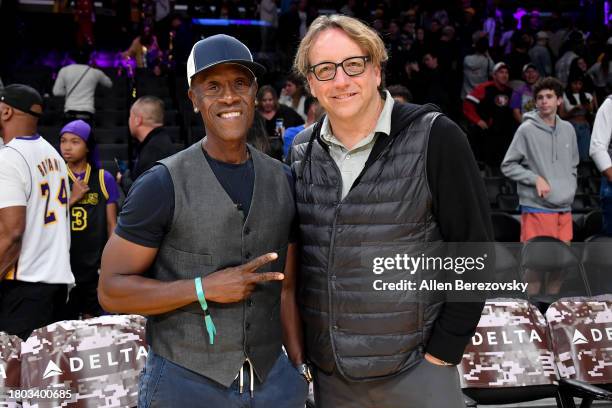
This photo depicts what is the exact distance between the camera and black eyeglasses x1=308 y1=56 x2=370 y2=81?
226 cm

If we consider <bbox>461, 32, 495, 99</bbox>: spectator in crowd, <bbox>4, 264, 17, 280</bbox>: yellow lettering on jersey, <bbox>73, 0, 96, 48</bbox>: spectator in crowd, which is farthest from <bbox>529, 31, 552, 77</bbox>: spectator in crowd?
<bbox>4, 264, 17, 280</bbox>: yellow lettering on jersey

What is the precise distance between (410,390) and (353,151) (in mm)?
728

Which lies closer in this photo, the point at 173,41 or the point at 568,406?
the point at 568,406

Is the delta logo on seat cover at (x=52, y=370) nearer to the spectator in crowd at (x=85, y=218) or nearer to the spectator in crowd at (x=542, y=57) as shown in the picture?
the spectator in crowd at (x=85, y=218)

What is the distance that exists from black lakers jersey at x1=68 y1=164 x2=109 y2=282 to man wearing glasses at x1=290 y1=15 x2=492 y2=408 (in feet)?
9.19

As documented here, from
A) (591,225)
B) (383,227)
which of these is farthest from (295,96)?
(383,227)

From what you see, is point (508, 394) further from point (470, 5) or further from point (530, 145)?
point (470, 5)

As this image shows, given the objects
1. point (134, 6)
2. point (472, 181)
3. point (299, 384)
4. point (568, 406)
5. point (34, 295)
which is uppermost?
point (134, 6)

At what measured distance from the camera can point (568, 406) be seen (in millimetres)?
3676

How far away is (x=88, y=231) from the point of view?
484 centimetres

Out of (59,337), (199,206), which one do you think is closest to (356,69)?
(199,206)

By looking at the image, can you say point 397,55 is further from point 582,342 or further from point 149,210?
point 149,210

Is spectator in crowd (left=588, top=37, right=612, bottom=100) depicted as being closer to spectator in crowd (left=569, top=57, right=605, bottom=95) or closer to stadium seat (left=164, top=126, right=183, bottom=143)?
spectator in crowd (left=569, top=57, right=605, bottom=95)

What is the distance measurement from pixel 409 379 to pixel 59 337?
166cm
